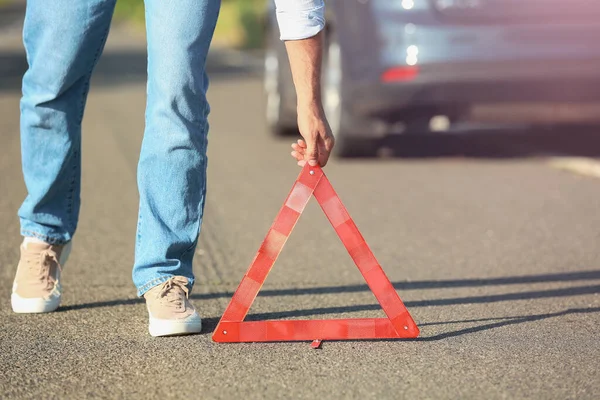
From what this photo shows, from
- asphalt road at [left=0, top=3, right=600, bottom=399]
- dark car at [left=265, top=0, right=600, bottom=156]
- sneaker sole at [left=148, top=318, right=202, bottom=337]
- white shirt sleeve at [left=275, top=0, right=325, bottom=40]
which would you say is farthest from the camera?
dark car at [left=265, top=0, right=600, bottom=156]

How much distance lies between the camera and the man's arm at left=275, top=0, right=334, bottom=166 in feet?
11.0

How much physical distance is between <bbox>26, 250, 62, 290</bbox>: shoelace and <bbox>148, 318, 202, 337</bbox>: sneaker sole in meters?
0.55

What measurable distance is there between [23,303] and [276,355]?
1.01 m

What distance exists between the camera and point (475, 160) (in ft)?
25.6

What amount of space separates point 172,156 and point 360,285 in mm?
1165

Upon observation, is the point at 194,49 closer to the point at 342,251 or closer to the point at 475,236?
the point at 342,251

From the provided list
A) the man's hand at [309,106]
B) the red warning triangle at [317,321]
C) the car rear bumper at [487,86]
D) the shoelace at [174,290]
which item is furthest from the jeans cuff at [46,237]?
the car rear bumper at [487,86]

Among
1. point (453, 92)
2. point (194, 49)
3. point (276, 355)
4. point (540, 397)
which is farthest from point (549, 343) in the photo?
point (453, 92)

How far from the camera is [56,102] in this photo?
150 inches

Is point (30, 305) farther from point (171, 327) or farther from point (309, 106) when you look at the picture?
point (309, 106)

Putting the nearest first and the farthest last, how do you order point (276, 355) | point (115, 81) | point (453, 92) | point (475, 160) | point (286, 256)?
point (276, 355) → point (286, 256) → point (453, 92) → point (475, 160) → point (115, 81)

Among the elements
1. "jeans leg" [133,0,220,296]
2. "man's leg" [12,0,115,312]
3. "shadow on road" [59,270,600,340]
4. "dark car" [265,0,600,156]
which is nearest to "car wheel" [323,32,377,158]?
"dark car" [265,0,600,156]

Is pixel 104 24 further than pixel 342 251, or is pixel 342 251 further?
pixel 342 251

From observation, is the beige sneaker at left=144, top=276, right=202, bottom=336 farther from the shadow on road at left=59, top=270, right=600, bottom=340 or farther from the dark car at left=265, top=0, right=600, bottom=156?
the dark car at left=265, top=0, right=600, bottom=156
